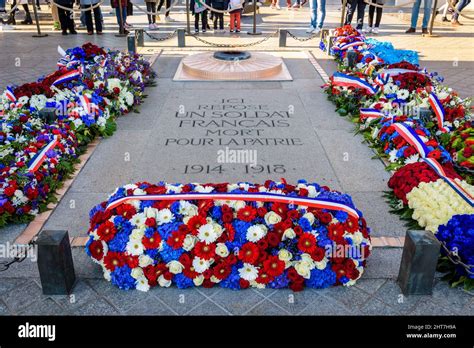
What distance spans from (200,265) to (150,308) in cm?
40

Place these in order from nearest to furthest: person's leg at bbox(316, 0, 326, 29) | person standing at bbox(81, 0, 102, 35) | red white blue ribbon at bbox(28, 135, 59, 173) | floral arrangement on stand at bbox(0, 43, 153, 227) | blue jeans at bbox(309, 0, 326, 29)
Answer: floral arrangement on stand at bbox(0, 43, 153, 227) < red white blue ribbon at bbox(28, 135, 59, 173) < person's leg at bbox(316, 0, 326, 29) < blue jeans at bbox(309, 0, 326, 29) < person standing at bbox(81, 0, 102, 35)

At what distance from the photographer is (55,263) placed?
9.43 ft

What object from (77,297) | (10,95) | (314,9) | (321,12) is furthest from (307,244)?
(314,9)

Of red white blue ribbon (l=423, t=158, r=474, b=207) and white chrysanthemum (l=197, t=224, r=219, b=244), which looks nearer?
white chrysanthemum (l=197, t=224, r=219, b=244)

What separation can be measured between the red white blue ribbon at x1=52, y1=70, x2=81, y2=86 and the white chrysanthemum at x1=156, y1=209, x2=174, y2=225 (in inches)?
147

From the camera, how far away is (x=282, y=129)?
5.67 meters

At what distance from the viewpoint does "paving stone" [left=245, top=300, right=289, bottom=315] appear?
2.85 meters

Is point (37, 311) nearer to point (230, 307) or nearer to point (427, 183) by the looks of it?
point (230, 307)

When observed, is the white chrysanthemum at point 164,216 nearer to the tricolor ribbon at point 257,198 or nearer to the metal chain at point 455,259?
the tricolor ribbon at point 257,198

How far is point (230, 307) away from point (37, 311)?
3.86 feet

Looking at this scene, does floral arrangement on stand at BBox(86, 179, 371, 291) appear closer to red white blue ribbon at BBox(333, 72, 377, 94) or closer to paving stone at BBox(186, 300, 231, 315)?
paving stone at BBox(186, 300, 231, 315)

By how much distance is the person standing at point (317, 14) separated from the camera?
1129cm

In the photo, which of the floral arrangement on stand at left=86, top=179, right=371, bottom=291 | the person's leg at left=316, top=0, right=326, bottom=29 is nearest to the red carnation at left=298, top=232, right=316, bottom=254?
the floral arrangement on stand at left=86, top=179, right=371, bottom=291

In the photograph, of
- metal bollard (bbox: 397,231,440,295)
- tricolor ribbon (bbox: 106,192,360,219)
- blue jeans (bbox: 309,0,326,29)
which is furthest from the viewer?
blue jeans (bbox: 309,0,326,29)
